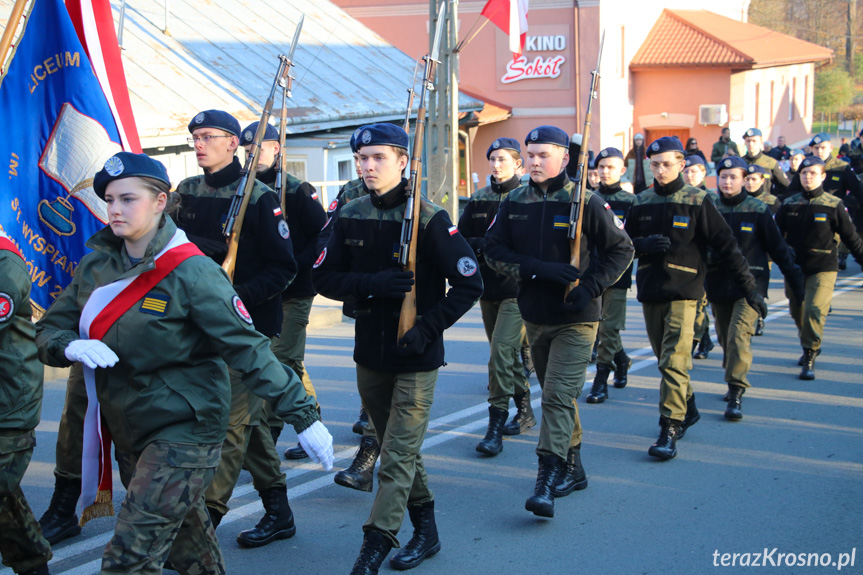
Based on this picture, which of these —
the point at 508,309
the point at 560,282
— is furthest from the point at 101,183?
the point at 508,309

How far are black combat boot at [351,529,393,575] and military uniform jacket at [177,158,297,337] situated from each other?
4.81ft

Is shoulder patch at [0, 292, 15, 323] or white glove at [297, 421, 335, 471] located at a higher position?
shoulder patch at [0, 292, 15, 323]

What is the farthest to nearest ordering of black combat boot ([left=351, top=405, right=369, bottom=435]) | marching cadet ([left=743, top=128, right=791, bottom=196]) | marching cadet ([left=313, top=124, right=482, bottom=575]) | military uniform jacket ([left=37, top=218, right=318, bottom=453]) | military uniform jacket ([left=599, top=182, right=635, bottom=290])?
marching cadet ([left=743, top=128, right=791, bottom=196])
military uniform jacket ([left=599, top=182, right=635, bottom=290])
black combat boot ([left=351, top=405, right=369, bottom=435])
marching cadet ([left=313, top=124, right=482, bottom=575])
military uniform jacket ([left=37, top=218, right=318, bottom=453])

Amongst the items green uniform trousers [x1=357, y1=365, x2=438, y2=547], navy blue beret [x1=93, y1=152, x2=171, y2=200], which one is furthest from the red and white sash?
green uniform trousers [x1=357, y1=365, x2=438, y2=547]

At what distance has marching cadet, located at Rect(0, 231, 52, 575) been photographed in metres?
3.85

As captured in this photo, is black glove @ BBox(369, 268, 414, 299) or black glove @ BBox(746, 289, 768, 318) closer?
black glove @ BBox(369, 268, 414, 299)

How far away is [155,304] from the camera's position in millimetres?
3330

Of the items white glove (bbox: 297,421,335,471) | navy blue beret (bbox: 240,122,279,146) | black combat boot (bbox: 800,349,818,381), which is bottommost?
black combat boot (bbox: 800,349,818,381)

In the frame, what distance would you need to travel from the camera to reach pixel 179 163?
13.7 m

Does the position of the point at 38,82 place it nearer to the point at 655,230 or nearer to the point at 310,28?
the point at 655,230

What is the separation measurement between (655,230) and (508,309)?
124cm

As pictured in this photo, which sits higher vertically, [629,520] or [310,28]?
[310,28]

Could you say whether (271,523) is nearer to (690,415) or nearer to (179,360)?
(179,360)

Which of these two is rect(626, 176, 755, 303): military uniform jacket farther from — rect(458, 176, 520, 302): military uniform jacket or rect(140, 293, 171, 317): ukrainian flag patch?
rect(140, 293, 171, 317): ukrainian flag patch
